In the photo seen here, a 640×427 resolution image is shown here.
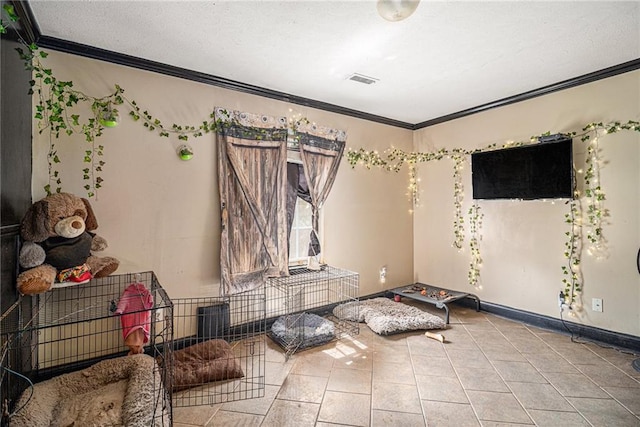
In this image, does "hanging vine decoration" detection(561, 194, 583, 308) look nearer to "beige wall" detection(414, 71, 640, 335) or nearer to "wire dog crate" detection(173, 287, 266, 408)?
"beige wall" detection(414, 71, 640, 335)

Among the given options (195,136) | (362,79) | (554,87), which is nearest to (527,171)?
(554,87)

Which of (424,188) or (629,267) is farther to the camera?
(424,188)

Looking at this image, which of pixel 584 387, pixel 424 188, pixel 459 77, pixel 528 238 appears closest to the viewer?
pixel 584 387

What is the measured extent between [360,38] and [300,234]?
2067mm

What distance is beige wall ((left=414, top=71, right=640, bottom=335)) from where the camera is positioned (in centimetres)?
281

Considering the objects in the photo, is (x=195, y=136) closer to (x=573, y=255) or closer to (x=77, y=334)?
(x=77, y=334)

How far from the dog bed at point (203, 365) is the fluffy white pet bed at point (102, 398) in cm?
20

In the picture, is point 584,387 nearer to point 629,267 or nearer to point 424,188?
point 629,267

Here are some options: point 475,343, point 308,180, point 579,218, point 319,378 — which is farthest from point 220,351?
point 579,218

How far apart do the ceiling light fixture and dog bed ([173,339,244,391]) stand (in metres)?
2.57

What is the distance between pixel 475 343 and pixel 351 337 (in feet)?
3.78

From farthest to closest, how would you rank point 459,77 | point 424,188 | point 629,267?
1. point 424,188
2. point 459,77
3. point 629,267

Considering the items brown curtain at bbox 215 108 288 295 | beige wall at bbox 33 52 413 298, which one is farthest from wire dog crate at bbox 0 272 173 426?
brown curtain at bbox 215 108 288 295

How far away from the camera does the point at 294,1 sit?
195 centimetres
